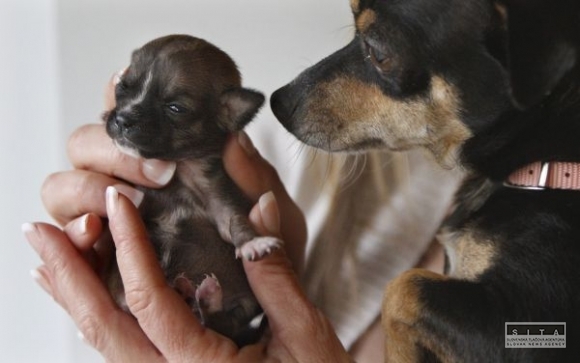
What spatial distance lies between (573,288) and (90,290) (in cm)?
93

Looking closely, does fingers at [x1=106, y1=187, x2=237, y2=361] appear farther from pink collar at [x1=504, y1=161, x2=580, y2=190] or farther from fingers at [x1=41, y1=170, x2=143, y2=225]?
pink collar at [x1=504, y1=161, x2=580, y2=190]

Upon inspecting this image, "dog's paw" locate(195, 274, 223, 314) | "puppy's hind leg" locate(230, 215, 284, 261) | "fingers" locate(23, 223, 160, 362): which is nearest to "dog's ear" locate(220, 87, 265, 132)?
"puppy's hind leg" locate(230, 215, 284, 261)

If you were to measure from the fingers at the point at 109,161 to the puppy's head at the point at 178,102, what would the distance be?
0.23ft

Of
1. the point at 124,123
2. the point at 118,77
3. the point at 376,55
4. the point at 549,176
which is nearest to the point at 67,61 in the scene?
the point at 118,77

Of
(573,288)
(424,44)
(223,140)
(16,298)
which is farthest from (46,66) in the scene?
(573,288)

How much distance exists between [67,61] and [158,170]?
1.24m

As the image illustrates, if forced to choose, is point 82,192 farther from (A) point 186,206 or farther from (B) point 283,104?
(B) point 283,104

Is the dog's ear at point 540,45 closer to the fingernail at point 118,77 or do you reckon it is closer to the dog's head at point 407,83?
the dog's head at point 407,83

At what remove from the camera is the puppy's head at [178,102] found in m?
1.42

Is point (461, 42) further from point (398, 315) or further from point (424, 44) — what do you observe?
point (398, 315)

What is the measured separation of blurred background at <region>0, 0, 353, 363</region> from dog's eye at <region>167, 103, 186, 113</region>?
101 cm

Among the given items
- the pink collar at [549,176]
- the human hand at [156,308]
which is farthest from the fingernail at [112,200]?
the pink collar at [549,176]

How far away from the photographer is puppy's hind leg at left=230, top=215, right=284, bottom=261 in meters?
1.41

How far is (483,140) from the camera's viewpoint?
1347 mm
